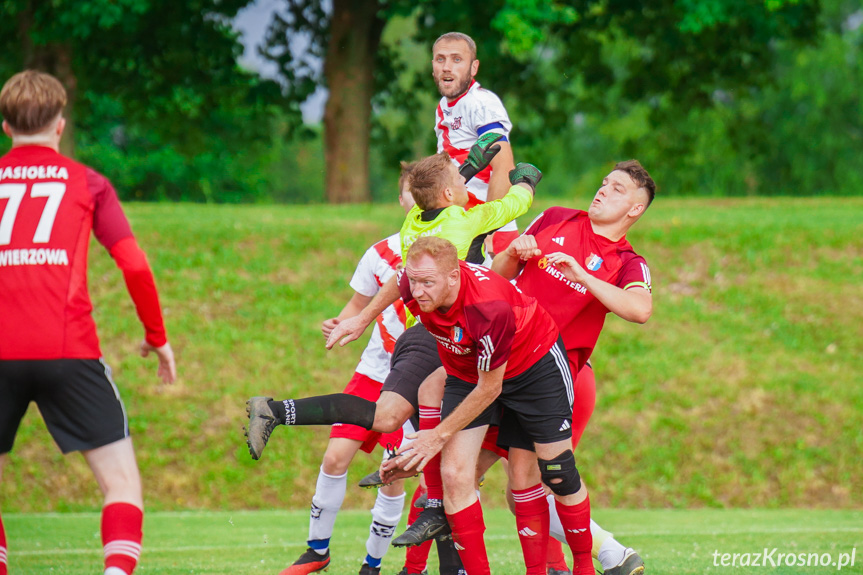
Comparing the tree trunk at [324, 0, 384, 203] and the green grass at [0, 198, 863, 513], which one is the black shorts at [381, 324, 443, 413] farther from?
the tree trunk at [324, 0, 384, 203]

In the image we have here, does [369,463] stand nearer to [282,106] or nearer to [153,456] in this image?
[153,456]

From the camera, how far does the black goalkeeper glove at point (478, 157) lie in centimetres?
573

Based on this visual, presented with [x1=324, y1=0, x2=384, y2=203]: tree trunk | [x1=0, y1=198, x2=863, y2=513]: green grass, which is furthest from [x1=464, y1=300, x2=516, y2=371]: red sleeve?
[x1=324, y1=0, x2=384, y2=203]: tree trunk

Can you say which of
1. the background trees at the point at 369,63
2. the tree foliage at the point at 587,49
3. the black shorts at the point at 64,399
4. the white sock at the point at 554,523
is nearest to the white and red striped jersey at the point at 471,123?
the white sock at the point at 554,523

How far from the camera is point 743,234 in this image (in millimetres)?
16984

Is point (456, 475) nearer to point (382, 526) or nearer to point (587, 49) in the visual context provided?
point (382, 526)

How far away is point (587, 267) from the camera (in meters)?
5.72

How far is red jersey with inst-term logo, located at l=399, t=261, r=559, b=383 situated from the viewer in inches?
190

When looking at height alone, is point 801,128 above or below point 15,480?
above

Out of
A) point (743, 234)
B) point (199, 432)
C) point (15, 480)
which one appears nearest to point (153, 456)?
point (199, 432)

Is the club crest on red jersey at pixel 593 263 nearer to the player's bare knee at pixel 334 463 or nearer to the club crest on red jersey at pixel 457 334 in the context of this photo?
the club crest on red jersey at pixel 457 334

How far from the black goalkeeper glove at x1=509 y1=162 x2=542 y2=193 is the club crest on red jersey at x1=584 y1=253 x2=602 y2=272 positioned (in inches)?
21.7

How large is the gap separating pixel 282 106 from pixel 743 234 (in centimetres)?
1182

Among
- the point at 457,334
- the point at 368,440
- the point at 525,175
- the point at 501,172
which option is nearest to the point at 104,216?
the point at 457,334
